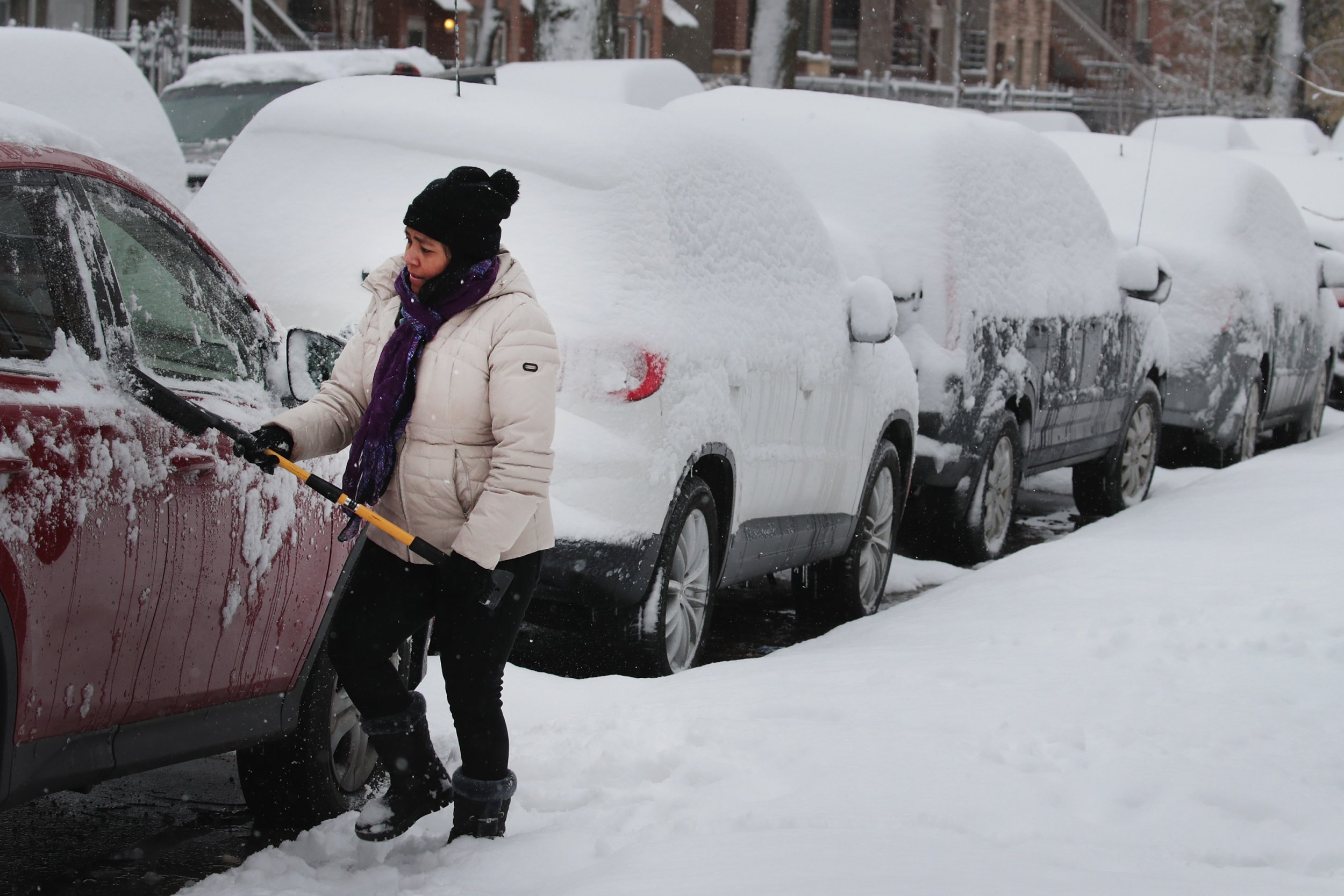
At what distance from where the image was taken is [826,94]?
866 cm

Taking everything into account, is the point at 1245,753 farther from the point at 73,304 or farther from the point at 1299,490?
the point at 1299,490

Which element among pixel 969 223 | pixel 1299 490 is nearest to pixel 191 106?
pixel 969 223

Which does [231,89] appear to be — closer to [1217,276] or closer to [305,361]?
[1217,276]

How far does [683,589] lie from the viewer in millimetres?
5379

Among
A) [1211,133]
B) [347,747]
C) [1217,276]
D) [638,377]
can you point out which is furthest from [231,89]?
[1211,133]

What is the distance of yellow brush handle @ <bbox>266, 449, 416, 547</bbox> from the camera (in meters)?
3.40

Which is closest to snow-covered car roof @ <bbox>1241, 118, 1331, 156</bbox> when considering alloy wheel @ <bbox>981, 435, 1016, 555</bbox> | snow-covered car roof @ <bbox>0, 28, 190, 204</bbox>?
alloy wheel @ <bbox>981, 435, 1016, 555</bbox>

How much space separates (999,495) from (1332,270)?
6384 mm

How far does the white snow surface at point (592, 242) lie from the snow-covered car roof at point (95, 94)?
232 cm

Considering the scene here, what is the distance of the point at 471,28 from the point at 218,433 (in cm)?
3829

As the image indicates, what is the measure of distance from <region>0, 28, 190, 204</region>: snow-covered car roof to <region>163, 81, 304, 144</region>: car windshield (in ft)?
23.5

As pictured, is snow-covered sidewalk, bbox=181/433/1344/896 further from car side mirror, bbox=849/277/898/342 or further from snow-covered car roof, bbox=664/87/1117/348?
snow-covered car roof, bbox=664/87/1117/348

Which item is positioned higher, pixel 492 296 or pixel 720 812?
pixel 492 296

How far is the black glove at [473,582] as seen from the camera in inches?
137
